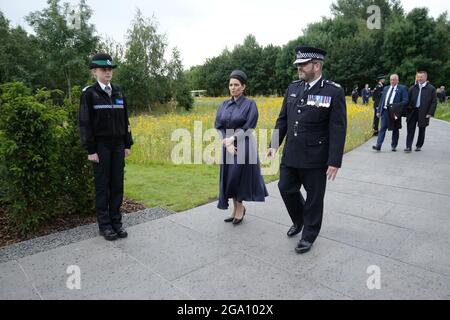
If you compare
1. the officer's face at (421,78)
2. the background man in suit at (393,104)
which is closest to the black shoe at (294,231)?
the background man in suit at (393,104)

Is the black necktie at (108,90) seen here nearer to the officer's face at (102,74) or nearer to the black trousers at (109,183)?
the officer's face at (102,74)

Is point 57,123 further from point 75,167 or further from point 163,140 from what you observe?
point 163,140

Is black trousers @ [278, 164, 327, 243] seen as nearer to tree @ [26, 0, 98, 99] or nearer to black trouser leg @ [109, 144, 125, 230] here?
black trouser leg @ [109, 144, 125, 230]

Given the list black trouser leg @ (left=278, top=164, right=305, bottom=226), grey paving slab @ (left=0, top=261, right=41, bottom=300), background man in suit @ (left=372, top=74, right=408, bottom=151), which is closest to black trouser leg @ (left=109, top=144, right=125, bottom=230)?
grey paving slab @ (left=0, top=261, right=41, bottom=300)

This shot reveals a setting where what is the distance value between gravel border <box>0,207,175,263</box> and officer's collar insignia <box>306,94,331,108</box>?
2.69 metres

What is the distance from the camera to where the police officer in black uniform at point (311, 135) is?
360cm

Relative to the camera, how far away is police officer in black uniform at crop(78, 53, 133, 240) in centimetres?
409

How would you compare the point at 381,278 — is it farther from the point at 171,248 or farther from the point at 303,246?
the point at 171,248

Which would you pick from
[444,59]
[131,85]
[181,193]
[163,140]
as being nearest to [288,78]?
[444,59]

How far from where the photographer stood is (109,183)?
4.44m

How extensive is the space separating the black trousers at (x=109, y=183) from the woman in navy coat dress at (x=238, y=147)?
4.23ft

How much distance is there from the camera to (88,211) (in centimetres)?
513

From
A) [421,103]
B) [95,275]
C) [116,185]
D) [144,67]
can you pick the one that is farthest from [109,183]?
[144,67]
